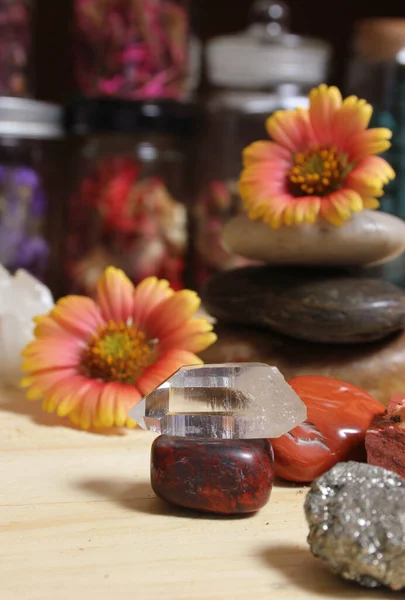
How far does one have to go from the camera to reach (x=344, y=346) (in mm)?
901

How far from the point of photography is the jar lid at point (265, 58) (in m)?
1.60

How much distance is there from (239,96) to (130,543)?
1.27 meters

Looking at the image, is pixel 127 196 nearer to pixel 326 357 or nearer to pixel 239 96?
pixel 239 96

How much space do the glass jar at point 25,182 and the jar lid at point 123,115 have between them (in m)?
0.07

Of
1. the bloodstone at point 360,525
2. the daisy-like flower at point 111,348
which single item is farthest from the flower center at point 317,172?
the bloodstone at point 360,525

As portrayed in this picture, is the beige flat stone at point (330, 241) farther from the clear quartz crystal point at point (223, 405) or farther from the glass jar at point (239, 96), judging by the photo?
the glass jar at point (239, 96)

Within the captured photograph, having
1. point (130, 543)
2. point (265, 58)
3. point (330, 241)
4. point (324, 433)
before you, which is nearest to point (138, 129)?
point (265, 58)

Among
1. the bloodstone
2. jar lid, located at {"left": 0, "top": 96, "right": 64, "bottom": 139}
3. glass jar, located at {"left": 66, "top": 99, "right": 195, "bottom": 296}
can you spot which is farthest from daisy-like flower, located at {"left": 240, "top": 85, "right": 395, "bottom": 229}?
jar lid, located at {"left": 0, "top": 96, "right": 64, "bottom": 139}

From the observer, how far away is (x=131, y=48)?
5.02ft

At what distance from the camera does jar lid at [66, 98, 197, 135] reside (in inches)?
61.6

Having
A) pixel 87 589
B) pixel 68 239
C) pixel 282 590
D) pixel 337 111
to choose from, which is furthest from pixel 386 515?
pixel 68 239

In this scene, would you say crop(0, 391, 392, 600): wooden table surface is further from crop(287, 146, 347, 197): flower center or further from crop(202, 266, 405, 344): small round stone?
crop(287, 146, 347, 197): flower center

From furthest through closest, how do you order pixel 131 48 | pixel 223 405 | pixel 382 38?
pixel 131 48, pixel 382 38, pixel 223 405

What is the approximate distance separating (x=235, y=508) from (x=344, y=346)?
1.19ft
